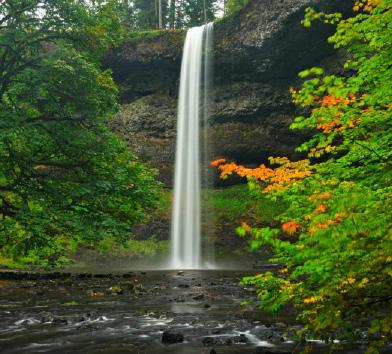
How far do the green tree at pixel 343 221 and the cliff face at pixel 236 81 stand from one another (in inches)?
1183

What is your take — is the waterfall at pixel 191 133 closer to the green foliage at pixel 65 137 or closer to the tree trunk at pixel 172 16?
the tree trunk at pixel 172 16

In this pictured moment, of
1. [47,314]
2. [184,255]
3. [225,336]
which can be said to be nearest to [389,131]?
[225,336]

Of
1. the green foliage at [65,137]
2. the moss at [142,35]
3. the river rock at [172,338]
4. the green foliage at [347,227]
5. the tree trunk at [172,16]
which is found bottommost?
the river rock at [172,338]

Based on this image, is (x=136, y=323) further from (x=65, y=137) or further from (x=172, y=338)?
(x=65, y=137)

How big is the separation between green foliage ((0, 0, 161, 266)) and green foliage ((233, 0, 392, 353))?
28.4ft

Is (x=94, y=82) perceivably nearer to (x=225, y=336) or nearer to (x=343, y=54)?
Result: (x=225, y=336)

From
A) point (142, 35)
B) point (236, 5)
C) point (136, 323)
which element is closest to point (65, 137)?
point (136, 323)

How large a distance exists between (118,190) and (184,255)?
20.1 m

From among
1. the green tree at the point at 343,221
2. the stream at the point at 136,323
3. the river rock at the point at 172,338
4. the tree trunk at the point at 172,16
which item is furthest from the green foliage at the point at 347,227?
the tree trunk at the point at 172,16

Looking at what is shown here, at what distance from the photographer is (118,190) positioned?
13984 mm

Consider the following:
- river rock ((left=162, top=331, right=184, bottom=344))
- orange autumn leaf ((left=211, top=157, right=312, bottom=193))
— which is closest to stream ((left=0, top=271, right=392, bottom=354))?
river rock ((left=162, top=331, right=184, bottom=344))

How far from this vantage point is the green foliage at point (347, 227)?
399 cm

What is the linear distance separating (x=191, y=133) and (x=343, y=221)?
1402 inches

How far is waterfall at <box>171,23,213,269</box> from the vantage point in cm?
3588
